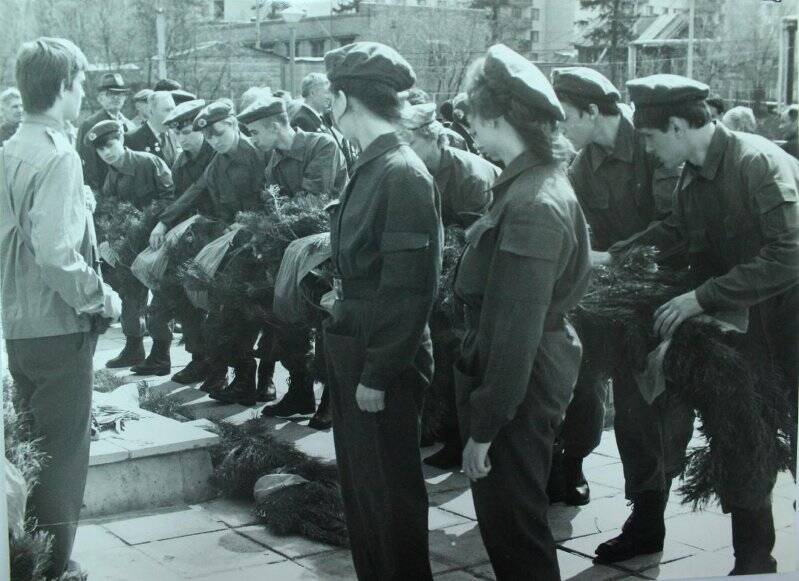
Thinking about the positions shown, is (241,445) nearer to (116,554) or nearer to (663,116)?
(116,554)

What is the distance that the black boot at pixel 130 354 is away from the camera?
3.62 m

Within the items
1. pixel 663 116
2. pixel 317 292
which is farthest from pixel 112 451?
pixel 663 116

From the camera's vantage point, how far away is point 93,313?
3348 millimetres

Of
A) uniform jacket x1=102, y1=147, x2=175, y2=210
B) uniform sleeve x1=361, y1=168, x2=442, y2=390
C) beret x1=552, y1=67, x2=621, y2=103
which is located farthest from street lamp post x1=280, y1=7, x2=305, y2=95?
beret x1=552, y1=67, x2=621, y2=103

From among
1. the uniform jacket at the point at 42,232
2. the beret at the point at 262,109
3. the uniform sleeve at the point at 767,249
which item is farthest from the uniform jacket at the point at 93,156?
the uniform sleeve at the point at 767,249

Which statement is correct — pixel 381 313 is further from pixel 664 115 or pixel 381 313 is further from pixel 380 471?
pixel 664 115

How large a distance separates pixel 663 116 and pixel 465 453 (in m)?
1.44

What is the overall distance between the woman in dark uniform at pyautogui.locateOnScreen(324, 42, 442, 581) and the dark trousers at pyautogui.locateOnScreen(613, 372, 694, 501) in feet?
2.87

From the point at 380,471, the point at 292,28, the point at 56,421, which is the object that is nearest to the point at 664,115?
the point at 292,28

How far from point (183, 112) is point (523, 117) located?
4.21ft

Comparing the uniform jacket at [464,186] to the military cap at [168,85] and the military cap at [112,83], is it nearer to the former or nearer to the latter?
the military cap at [168,85]

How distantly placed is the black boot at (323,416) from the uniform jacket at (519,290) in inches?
29.4

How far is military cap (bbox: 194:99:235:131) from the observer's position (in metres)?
3.72

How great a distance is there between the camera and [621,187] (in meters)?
3.72
